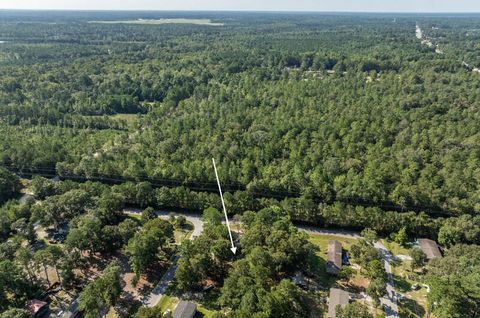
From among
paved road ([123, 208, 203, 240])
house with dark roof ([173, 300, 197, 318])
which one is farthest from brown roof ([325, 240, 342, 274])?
paved road ([123, 208, 203, 240])

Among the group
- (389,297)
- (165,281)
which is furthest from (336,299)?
(165,281)

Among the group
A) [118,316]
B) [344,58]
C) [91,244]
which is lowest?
[118,316]

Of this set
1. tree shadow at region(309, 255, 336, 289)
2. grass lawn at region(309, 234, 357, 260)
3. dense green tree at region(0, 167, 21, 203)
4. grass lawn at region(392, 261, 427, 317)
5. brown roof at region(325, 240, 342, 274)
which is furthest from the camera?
dense green tree at region(0, 167, 21, 203)

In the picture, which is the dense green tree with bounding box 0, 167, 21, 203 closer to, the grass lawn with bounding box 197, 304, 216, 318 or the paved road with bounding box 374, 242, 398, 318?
the grass lawn with bounding box 197, 304, 216, 318

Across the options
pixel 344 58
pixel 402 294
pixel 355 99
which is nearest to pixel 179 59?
pixel 344 58

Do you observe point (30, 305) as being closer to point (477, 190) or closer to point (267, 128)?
point (267, 128)

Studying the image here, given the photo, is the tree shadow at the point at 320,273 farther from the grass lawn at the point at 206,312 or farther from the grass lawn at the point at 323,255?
the grass lawn at the point at 206,312

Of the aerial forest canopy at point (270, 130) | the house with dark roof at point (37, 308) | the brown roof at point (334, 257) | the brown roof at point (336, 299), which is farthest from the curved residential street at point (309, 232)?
the house with dark roof at point (37, 308)

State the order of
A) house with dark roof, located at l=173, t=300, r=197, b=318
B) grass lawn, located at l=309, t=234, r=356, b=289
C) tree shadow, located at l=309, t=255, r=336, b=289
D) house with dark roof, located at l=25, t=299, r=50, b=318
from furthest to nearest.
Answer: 1. grass lawn, located at l=309, t=234, r=356, b=289
2. tree shadow, located at l=309, t=255, r=336, b=289
3. house with dark roof, located at l=25, t=299, r=50, b=318
4. house with dark roof, located at l=173, t=300, r=197, b=318
